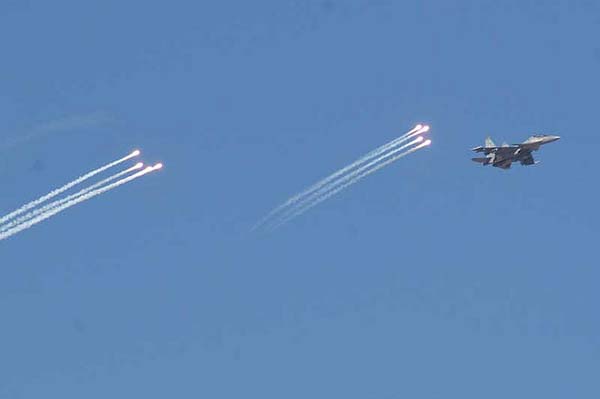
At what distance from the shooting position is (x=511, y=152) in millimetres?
127500

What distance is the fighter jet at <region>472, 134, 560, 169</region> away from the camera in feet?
416

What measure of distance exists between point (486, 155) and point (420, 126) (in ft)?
32.8

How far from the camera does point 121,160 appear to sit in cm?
11800

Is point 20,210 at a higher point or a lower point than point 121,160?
lower

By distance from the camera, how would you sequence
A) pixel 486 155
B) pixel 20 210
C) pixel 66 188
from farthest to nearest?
pixel 486 155, pixel 66 188, pixel 20 210

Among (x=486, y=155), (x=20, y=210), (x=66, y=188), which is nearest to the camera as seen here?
(x=20, y=210)

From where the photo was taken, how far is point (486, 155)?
128 metres

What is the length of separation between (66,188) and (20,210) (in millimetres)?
10022

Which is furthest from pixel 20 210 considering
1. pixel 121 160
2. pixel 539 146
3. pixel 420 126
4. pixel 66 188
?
pixel 539 146

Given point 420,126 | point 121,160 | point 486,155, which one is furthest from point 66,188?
point 486,155

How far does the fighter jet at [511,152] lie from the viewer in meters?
127

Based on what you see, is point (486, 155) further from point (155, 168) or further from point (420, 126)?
point (155, 168)

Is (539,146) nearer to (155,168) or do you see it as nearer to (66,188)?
(155,168)

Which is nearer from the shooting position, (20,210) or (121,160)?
(20,210)
